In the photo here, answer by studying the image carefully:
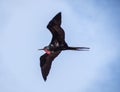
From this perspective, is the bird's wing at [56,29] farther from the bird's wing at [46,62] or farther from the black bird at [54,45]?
the bird's wing at [46,62]

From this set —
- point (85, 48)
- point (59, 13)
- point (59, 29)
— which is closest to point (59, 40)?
point (59, 29)

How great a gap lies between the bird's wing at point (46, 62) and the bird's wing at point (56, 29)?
127 cm

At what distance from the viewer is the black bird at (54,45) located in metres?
20.8

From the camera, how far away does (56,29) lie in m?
21.3

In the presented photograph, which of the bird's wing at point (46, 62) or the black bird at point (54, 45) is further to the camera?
the bird's wing at point (46, 62)

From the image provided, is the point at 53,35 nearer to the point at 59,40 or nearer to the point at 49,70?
the point at 59,40

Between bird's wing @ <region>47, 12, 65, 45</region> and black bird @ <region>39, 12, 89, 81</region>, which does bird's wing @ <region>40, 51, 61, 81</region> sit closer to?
black bird @ <region>39, 12, 89, 81</region>

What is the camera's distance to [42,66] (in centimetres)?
2236

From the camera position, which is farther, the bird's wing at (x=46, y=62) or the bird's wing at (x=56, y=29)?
the bird's wing at (x=46, y=62)

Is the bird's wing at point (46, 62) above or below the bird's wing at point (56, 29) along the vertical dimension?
below

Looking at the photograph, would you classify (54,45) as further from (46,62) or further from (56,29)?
(46,62)

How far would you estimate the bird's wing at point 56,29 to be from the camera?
68.3 feet

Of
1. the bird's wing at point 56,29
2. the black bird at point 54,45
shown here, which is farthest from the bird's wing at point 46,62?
the bird's wing at point 56,29

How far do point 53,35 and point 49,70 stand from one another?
332 centimetres
